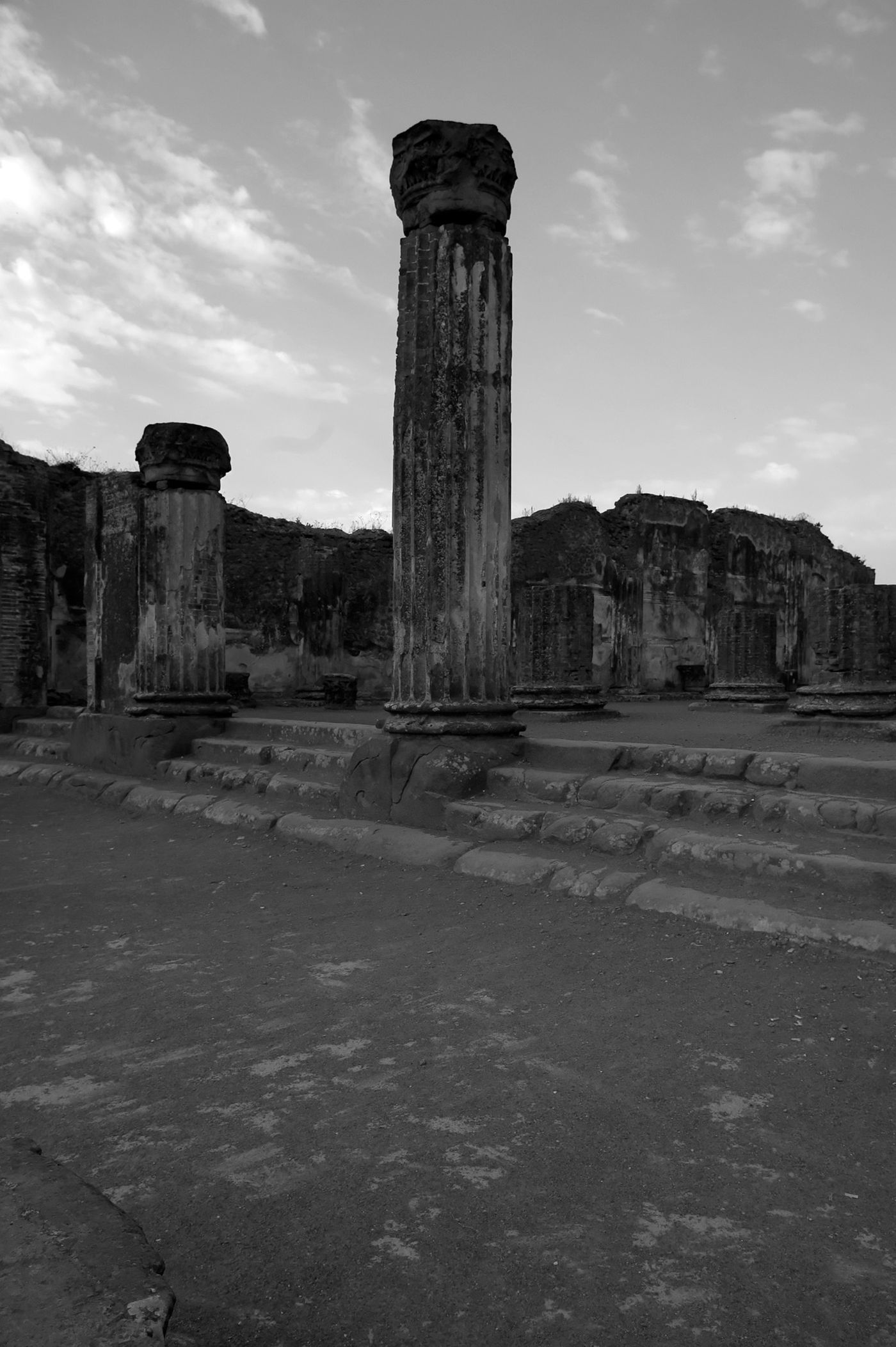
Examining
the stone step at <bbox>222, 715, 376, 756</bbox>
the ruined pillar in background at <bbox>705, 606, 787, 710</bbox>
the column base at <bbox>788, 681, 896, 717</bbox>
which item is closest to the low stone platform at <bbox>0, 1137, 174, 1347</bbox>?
the stone step at <bbox>222, 715, 376, 756</bbox>

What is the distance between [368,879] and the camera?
4.48 metres

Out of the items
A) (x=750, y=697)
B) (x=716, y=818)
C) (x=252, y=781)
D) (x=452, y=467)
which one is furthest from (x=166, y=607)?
Result: (x=750, y=697)

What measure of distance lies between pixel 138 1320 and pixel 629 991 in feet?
6.54

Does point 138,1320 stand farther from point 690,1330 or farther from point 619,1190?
point 619,1190

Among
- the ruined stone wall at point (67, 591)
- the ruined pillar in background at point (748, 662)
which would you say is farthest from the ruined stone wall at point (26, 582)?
the ruined pillar in background at point (748, 662)

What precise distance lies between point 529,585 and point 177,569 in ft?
22.4

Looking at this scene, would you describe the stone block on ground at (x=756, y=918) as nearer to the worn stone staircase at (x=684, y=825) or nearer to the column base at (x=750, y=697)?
the worn stone staircase at (x=684, y=825)

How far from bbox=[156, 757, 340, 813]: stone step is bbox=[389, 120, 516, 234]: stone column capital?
3.61 meters

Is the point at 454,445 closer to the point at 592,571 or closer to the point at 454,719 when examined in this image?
the point at 454,719

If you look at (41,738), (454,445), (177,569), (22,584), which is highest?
(454,445)

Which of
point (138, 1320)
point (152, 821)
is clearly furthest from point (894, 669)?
point (138, 1320)

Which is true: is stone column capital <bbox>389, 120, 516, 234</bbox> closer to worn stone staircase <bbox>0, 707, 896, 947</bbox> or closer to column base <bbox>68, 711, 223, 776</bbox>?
worn stone staircase <bbox>0, 707, 896, 947</bbox>

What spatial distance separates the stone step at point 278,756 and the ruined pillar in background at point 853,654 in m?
→ 4.61

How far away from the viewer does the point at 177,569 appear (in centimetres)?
854
